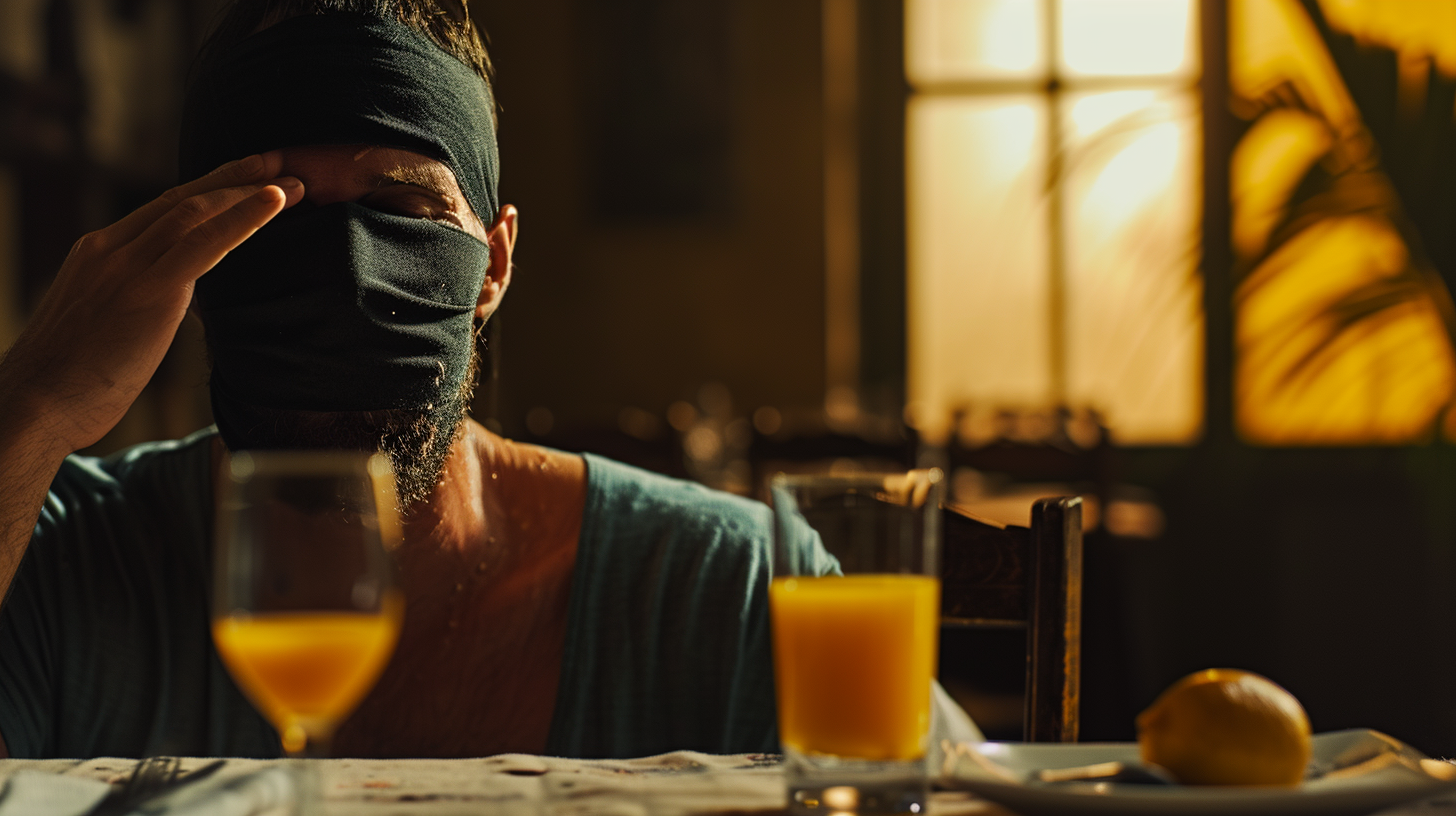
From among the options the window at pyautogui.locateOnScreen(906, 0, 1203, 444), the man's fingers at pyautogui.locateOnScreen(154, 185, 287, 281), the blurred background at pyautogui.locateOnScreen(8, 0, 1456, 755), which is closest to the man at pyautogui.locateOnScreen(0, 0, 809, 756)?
the man's fingers at pyautogui.locateOnScreen(154, 185, 287, 281)

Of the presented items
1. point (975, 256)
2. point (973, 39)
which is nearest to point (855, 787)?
point (975, 256)

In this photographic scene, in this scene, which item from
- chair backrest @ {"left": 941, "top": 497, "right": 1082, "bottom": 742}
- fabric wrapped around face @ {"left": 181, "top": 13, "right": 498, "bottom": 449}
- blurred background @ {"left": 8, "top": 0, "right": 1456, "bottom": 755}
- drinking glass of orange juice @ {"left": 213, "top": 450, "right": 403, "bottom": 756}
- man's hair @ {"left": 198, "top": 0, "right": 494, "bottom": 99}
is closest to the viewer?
drinking glass of orange juice @ {"left": 213, "top": 450, "right": 403, "bottom": 756}

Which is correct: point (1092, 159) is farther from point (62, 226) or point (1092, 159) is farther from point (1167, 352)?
point (62, 226)

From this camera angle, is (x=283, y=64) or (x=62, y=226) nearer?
(x=283, y=64)

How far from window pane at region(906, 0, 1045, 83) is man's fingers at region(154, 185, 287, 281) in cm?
362

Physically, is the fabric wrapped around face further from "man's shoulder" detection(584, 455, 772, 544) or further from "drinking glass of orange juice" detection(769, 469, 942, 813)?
"drinking glass of orange juice" detection(769, 469, 942, 813)

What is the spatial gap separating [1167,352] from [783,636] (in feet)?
12.4

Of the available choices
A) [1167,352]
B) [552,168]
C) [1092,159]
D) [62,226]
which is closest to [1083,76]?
[1092,159]

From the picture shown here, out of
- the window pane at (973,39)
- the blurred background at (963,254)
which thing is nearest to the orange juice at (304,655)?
the blurred background at (963,254)

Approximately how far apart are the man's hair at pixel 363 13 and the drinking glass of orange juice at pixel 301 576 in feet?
2.41

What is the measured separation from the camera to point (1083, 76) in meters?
4.14

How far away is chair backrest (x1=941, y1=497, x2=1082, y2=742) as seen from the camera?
863 mm

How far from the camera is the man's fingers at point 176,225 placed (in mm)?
931

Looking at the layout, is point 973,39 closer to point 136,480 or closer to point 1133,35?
point 1133,35
